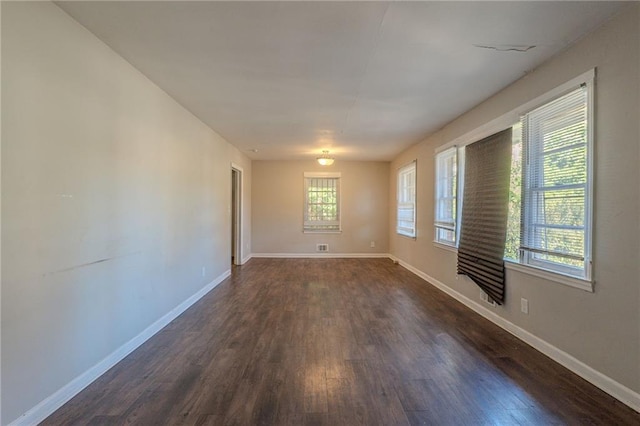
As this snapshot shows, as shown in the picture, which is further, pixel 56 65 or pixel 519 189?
pixel 519 189

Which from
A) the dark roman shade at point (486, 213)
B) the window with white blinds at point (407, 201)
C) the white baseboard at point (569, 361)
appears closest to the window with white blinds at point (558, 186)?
the dark roman shade at point (486, 213)

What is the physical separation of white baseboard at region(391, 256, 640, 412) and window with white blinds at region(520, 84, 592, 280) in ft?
2.09

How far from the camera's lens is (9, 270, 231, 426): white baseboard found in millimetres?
1747

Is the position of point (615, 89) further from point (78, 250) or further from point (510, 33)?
point (78, 250)

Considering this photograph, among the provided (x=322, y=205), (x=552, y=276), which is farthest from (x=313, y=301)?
(x=322, y=205)

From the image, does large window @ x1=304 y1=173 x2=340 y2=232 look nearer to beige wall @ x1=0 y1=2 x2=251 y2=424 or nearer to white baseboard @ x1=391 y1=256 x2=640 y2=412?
white baseboard @ x1=391 y1=256 x2=640 y2=412

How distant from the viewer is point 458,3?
1873mm

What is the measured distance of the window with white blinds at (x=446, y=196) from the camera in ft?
14.5

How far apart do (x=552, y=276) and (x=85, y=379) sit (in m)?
3.60

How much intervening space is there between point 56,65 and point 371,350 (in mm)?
3034

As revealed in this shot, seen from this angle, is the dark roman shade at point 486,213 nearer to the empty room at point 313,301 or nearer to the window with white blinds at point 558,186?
the empty room at point 313,301

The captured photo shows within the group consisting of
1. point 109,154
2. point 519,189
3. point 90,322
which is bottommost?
point 90,322

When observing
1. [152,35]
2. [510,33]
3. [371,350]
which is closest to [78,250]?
[152,35]

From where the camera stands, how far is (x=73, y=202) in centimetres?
204
